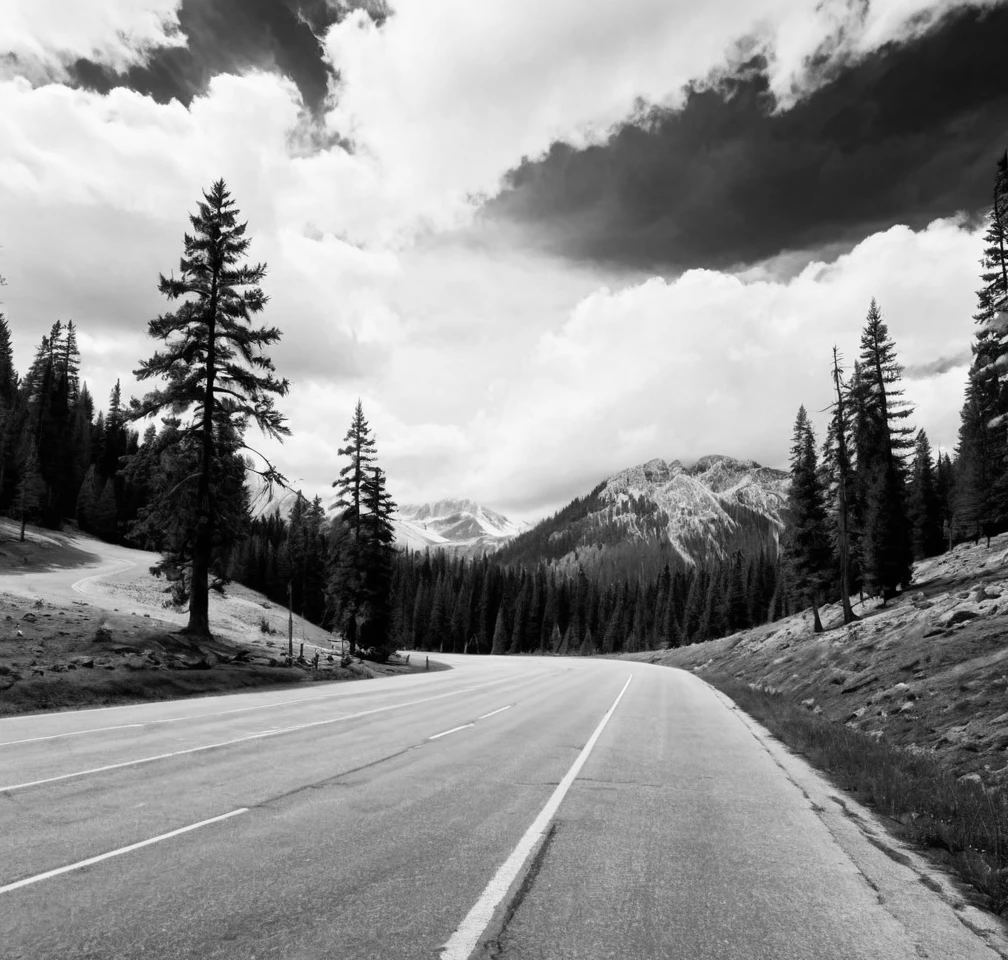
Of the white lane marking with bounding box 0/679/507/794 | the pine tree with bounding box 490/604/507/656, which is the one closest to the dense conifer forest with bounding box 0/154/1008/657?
the white lane marking with bounding box 0/679/507/794

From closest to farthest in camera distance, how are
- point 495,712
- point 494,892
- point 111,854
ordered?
point 494,892, point 111,854, point 495,712

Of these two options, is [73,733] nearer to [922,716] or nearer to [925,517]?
[922,716]

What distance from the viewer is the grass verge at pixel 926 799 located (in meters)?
6.02

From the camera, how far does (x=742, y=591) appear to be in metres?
96.6

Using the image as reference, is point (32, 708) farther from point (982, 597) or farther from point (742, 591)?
point (742, 591)

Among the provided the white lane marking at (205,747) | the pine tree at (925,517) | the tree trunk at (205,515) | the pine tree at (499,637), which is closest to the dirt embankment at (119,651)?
the tree trunk at (205,515)

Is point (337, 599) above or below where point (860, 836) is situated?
above

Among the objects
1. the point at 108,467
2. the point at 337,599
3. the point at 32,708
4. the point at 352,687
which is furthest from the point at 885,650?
the point at 108,467

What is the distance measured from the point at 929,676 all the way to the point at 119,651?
2430 centimetres

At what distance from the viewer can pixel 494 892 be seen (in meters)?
4.80

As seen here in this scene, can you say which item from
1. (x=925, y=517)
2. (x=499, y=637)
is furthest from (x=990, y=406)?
(x=499, y=637)

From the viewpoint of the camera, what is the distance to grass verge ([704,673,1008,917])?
602 cm

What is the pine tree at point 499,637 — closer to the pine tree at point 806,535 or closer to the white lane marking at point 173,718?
the pine tree at point 806,535

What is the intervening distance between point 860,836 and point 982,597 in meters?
17.8
